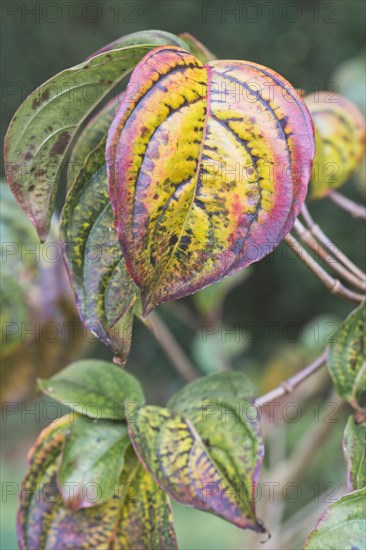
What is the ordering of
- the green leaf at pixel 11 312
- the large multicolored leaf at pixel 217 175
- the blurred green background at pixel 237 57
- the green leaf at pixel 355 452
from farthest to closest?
the blurred green background at pixel 237 57
the green leaf at pixel 11 312
the green leaf at pixel 355 452
the large multicolored leaf at pixel 217 175

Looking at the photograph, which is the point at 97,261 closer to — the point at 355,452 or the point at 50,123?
the point at 50,123

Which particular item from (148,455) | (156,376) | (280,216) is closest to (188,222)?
(280,216)

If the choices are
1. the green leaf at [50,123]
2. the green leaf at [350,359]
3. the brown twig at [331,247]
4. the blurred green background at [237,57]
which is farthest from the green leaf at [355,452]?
the blurred green background at [237,57]

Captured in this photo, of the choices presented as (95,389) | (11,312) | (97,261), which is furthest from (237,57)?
(97,261)

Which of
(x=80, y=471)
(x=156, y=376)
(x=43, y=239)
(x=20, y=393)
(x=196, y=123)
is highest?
(x=196, y=123)

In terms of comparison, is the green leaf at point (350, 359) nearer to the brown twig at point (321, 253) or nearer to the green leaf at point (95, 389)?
the brown twig at point (321, 253)

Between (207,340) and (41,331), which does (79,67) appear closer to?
(41,331)
